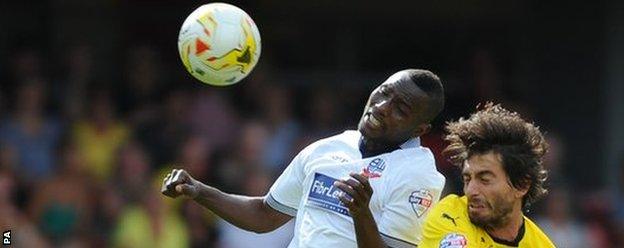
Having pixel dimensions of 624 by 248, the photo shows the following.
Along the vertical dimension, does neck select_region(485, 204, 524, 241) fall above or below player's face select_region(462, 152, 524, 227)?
below

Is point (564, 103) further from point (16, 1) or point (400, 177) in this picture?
point (400, 177)

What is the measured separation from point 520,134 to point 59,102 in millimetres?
A: 6054

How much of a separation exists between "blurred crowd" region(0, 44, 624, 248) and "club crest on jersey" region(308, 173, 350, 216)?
409cm

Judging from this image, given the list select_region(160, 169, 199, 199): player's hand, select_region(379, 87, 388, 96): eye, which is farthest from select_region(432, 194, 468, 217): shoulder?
select_region(160, 169, 199, 199): player's hand

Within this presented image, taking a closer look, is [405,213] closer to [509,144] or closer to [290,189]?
[509,144]

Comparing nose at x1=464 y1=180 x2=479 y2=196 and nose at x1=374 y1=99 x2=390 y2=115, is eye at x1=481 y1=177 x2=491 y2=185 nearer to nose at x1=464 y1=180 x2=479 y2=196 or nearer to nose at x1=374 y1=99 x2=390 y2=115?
nose at x1=464 y1=180 x2=479 y2=196

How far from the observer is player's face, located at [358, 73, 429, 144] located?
7.56 meters

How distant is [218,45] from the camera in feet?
25.9

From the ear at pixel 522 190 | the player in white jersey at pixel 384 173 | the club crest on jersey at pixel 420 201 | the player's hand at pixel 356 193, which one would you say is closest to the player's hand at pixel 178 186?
the player in white jersey at pixel 384 173

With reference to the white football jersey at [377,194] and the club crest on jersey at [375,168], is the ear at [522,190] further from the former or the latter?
the club crest on jersey at [375,168]

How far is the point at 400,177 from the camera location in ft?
24.7

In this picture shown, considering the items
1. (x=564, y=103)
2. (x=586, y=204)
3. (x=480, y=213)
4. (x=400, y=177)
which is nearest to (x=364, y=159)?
(x=400, y=177)

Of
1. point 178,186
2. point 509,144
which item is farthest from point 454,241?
point 178,186

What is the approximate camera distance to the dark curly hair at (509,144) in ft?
24.2
